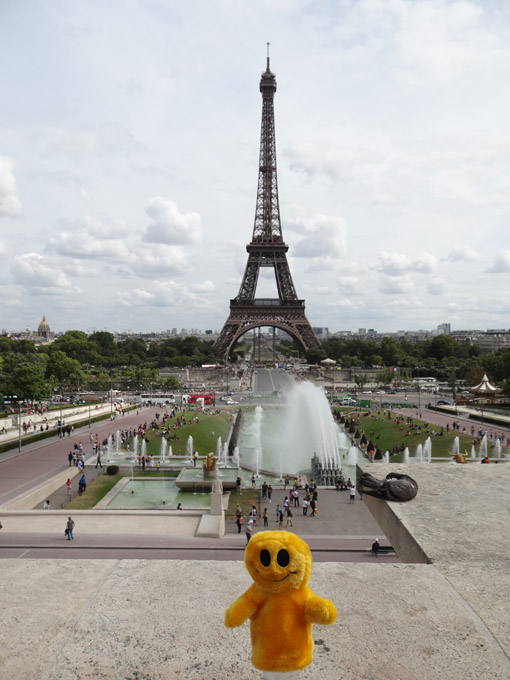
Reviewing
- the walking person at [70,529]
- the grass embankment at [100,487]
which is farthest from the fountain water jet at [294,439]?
the walking person at [70,529]

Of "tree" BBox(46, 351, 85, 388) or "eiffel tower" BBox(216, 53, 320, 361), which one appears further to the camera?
"eiffel tower" BBox(216, 53, 320, 361)

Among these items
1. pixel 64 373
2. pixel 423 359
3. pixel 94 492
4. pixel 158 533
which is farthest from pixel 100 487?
pixel 423 359

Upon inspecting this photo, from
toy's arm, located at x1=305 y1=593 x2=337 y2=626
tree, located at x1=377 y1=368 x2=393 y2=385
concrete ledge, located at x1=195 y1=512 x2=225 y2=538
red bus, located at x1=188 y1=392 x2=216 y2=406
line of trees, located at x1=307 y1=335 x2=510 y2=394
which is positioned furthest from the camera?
tree, located at x1=377 y1=368 x2=393 y2=385

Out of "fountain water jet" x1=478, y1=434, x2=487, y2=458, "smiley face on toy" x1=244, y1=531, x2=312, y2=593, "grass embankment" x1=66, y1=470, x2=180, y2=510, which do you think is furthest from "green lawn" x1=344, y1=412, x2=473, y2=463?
"smiley face on toy" x1=244, y1=531, x2=312, y2=593

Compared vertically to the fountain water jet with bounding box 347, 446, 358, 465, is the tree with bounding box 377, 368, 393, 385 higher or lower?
higher

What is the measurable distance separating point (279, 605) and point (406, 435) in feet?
118

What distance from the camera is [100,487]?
2405 cm

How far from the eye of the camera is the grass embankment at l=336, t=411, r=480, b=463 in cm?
3262

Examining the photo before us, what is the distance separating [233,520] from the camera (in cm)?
1920

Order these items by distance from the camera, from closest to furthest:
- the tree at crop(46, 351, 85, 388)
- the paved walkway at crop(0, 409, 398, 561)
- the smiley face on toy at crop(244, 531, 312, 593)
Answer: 1. the smiley face on toy at crop(244, 531, 312, 593)
2. the paved walkway at crop(0, 409, 398, 561)
3. the tree at crop(46, 351, 85, 388)

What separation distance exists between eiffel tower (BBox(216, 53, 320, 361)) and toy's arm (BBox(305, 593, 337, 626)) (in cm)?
9528

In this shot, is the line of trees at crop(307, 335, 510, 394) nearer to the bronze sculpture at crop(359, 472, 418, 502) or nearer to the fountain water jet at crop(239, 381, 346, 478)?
the fountain water jet at crop(239, 381, 346, 478)

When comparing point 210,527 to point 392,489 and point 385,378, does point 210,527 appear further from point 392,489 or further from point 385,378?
point 385,378

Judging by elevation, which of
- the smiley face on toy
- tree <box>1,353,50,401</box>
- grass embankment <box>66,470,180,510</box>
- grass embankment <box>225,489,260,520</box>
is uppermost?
the smiley face on toy
